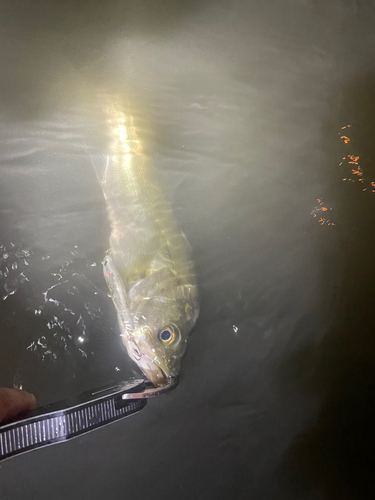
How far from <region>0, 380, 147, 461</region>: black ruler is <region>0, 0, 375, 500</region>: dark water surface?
14.5 inches

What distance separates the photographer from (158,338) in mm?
1282

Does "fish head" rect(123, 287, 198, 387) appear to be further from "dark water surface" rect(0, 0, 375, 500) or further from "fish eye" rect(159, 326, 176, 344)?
"dark water surface" rect(0, 0, 375, 500)

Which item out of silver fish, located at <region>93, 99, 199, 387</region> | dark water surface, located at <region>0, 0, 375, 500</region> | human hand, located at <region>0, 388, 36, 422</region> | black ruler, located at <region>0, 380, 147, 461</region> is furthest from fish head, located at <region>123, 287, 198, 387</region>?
human hand, located at <region>0, 388, 36, 422</region>

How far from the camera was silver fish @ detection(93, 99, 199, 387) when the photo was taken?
1.29m

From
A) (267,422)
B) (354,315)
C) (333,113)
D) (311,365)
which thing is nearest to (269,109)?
(333,113)

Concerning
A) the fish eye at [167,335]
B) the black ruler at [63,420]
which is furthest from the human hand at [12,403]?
the fish eye at [167,335]

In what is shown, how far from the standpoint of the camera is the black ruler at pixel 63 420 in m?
0.93

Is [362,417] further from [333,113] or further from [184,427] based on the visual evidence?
[333,113]

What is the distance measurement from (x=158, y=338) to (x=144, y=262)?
1.21ft

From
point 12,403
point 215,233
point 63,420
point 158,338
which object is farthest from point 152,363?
point 215,233

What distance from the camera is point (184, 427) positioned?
5.67ft

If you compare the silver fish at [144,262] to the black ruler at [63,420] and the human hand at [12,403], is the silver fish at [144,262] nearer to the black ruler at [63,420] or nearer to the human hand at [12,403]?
the black ruler at [63,420]

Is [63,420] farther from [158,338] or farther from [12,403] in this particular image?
[158,338]

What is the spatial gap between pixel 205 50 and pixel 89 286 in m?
1.62
